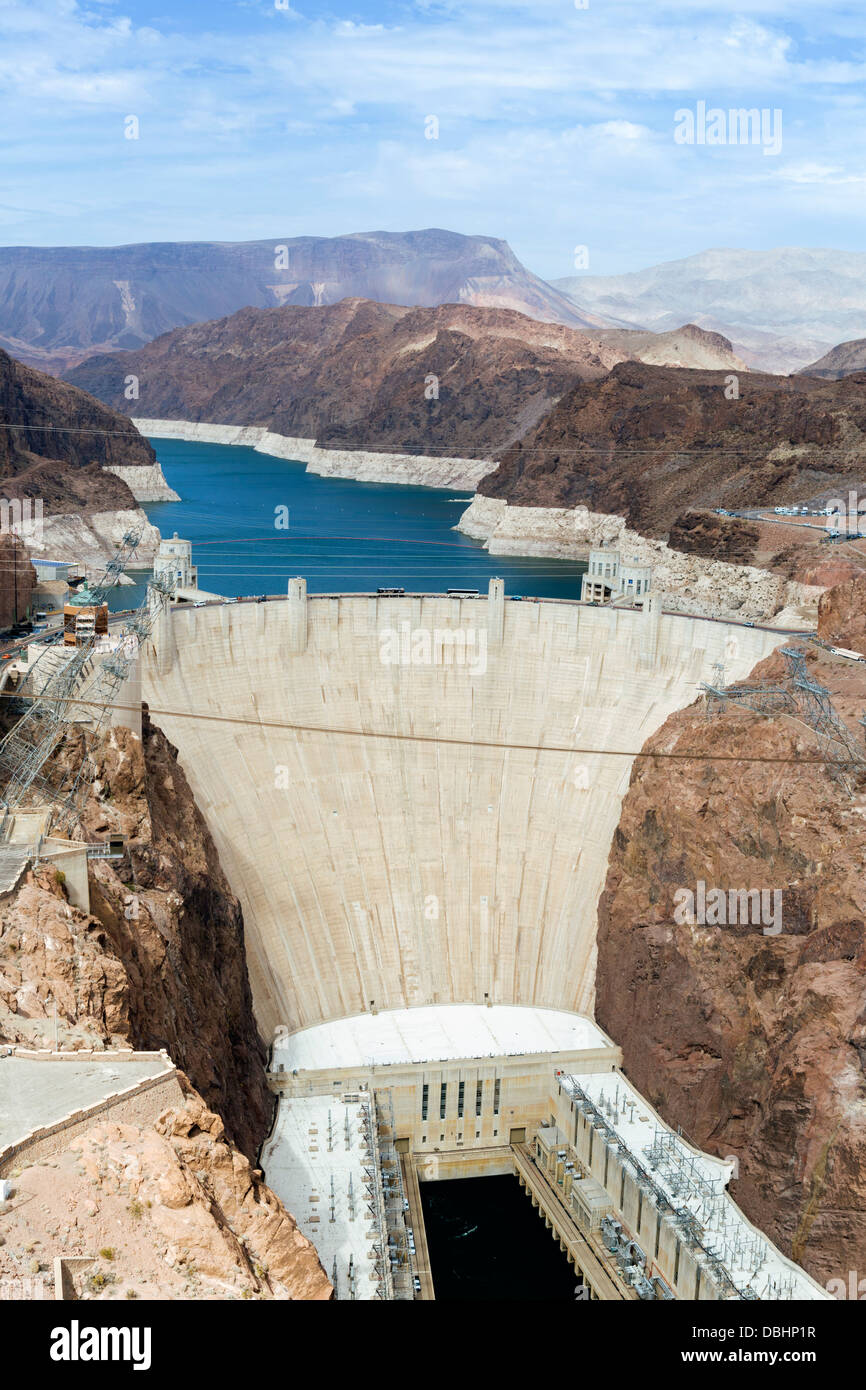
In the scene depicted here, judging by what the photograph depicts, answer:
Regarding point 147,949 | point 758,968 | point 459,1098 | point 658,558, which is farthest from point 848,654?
point 658,558

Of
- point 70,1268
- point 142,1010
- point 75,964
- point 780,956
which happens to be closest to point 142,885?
point 142,1010

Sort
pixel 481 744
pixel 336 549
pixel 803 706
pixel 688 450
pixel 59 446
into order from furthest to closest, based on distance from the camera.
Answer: pixel 59 446
pixel 688 450
pixel 336 549
pixel 481 744
pixel 803 706

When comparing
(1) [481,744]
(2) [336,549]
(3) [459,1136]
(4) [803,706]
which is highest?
(2) [336,549]

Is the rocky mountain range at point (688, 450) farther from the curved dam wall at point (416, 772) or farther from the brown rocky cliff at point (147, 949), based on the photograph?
the brown rocky cliff at point (147, 949)

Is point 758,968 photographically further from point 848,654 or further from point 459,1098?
point 848,654

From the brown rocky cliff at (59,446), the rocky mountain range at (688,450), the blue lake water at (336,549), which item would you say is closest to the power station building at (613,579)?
the blue lake water at (336,549)
